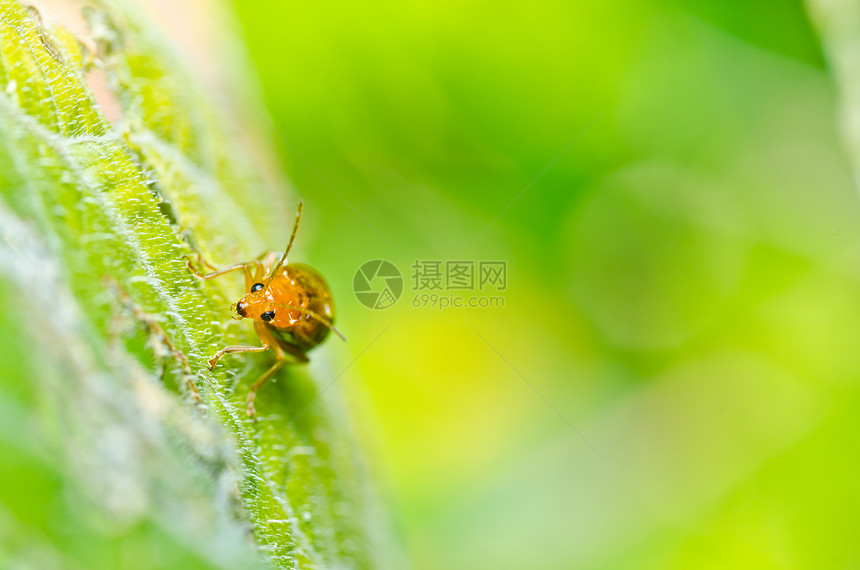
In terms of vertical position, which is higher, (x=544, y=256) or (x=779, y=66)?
(x=779, y=66)

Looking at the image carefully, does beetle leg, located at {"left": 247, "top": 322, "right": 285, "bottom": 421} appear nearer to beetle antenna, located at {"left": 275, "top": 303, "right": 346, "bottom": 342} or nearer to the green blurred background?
beetle antenna, located at {"left": 275, "top": 303, "right": 346, "bottom": 342}

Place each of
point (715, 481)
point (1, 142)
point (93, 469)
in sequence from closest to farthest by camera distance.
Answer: point (1, 142) → point (93, 469) → point (715, 481)

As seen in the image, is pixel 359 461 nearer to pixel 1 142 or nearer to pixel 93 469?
pixel 93 469

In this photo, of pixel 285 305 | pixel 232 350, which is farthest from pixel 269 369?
pixel 285 305

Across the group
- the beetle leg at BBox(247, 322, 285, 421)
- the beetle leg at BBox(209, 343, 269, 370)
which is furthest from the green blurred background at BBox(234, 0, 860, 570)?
the beetle leg at BBox(209, 343, 269, 370)

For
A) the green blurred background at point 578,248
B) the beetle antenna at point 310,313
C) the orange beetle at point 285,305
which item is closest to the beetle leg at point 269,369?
the orange beetle at point 285,305

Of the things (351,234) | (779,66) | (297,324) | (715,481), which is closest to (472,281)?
(351,234)
